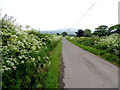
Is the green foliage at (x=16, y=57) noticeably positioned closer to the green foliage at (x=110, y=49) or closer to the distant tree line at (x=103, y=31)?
the green foliage at (x=110, y=49)

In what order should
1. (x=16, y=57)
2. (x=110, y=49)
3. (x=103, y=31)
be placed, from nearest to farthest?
(x=16, y=57)
(x=110, y=49)
(x=103, y=31)

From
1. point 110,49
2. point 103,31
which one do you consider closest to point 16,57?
point 110,49

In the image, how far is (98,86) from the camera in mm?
4734

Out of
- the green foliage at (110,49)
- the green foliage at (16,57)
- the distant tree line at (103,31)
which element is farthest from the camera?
the distant tree line at (103,31)

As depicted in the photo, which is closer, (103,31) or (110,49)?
(110,49)

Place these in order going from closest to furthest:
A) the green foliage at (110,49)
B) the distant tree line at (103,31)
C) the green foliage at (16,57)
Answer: the green foliage at (16,57) → the green foliage at (110,49) → the distant tree line at (103,31)

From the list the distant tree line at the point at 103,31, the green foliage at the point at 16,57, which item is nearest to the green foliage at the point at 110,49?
the green foliage at the point at 16,57

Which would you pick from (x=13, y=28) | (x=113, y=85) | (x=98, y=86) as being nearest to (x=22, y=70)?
(x=13, y=28)

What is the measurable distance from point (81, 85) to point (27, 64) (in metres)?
2.56

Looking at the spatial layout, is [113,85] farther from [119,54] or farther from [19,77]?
[119,54]

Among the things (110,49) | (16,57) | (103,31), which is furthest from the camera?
(103,31)

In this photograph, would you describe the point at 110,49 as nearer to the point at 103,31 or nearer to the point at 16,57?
the point at 16,57

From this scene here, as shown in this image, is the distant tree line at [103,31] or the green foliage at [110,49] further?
the distant tree line at [103,31]

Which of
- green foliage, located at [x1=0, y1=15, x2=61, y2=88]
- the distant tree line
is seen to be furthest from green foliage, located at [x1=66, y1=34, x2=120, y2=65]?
the distant tree line
